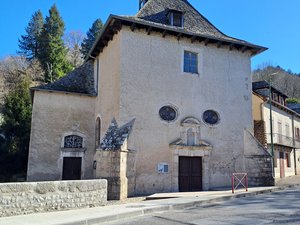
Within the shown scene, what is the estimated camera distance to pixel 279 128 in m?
26.6

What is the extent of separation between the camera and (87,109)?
17812 millimetres

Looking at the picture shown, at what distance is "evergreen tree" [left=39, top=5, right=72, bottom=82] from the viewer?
121 feet

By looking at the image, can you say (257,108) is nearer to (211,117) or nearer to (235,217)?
(211,117)

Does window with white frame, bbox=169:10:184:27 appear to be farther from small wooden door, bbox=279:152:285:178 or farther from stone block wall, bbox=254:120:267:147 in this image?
small wooden door, bbox=279:152:285:178

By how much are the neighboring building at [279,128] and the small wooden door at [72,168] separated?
13270mm

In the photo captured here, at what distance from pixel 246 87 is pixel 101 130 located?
870cm

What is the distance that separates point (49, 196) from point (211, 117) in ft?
32.3

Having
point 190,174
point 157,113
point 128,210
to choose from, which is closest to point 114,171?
point 128,210

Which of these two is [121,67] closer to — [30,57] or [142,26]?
[142,26]

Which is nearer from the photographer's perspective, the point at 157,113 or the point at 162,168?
the point at 162,168

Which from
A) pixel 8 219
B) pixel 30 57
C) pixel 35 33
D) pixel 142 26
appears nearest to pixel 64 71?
pixel 30 57

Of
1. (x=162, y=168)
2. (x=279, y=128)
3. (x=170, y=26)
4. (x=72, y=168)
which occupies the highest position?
(x=170, y=26)

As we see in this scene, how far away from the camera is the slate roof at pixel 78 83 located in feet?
58.9

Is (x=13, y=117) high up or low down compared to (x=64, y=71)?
down
